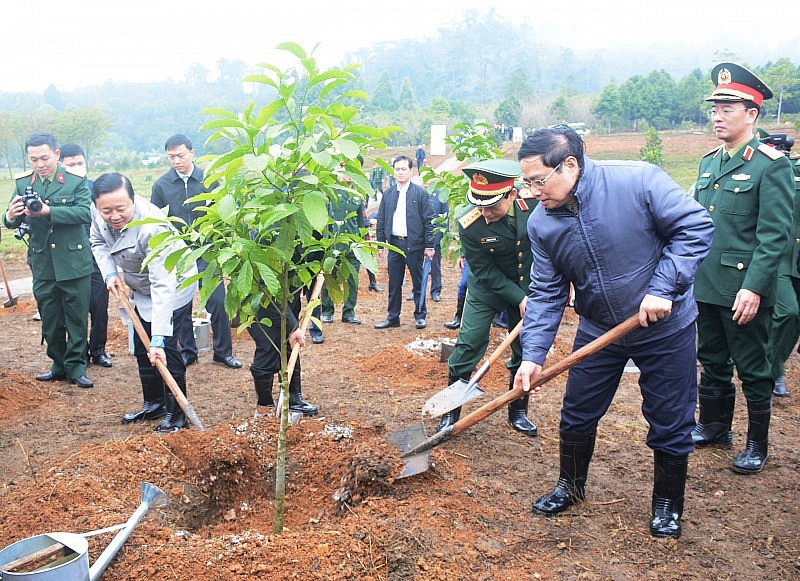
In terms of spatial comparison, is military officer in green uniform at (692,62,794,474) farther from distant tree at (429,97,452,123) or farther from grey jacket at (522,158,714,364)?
distant tree at (429,97,452,123)

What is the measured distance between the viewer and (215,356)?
20.6 feet

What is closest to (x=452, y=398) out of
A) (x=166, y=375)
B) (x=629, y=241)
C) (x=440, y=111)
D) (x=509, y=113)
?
(x=629, y=241)

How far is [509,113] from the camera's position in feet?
115

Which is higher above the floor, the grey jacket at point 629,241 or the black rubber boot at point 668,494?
the grey jacket at point 629,241

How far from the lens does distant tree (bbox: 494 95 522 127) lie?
3470 cm

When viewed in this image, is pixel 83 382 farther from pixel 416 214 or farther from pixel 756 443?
pixel 756 443

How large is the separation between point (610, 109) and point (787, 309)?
1077 inches

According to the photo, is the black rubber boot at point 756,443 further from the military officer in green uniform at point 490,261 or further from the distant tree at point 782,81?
the distant tree at point 782,81

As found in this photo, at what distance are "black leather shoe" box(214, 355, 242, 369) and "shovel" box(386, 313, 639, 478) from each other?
106 inches

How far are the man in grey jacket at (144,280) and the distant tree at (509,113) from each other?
31.5 meters

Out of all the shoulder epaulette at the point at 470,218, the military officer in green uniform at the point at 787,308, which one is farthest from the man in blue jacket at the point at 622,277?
the military officer in green uniform at the point at 787,308

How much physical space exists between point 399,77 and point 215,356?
315 feet

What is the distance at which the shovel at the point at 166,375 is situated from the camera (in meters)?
4.13

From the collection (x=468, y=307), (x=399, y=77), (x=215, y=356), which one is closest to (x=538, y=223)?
(x=468, y=307)
